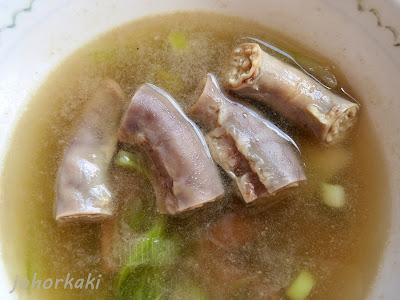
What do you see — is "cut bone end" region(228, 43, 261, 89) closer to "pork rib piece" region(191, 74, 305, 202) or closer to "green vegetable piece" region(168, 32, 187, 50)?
"pork rib piece" region(191, 74, 305, 202)

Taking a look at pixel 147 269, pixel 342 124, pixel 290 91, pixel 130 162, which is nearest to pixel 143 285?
pixel 147 269

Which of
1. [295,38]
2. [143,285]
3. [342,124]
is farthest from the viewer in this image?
[295,38]

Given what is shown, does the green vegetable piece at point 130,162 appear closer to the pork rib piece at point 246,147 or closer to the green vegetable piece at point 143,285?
the pork rib piece at point 246,147

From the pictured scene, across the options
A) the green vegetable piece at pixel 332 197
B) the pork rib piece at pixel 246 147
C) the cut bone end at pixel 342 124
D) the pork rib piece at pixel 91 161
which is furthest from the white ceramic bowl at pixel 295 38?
the pork rib piece at pixel 246 147

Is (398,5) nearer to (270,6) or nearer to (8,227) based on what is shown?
(270,6)

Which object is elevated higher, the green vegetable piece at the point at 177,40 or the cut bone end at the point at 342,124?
the cut bone end at the point at 342,124

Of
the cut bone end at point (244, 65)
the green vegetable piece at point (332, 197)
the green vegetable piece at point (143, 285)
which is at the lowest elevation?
the green vegetable piece at point (143, 285)

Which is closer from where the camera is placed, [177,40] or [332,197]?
[332,197]

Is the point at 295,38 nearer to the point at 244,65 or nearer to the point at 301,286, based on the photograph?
the point at 244,65
